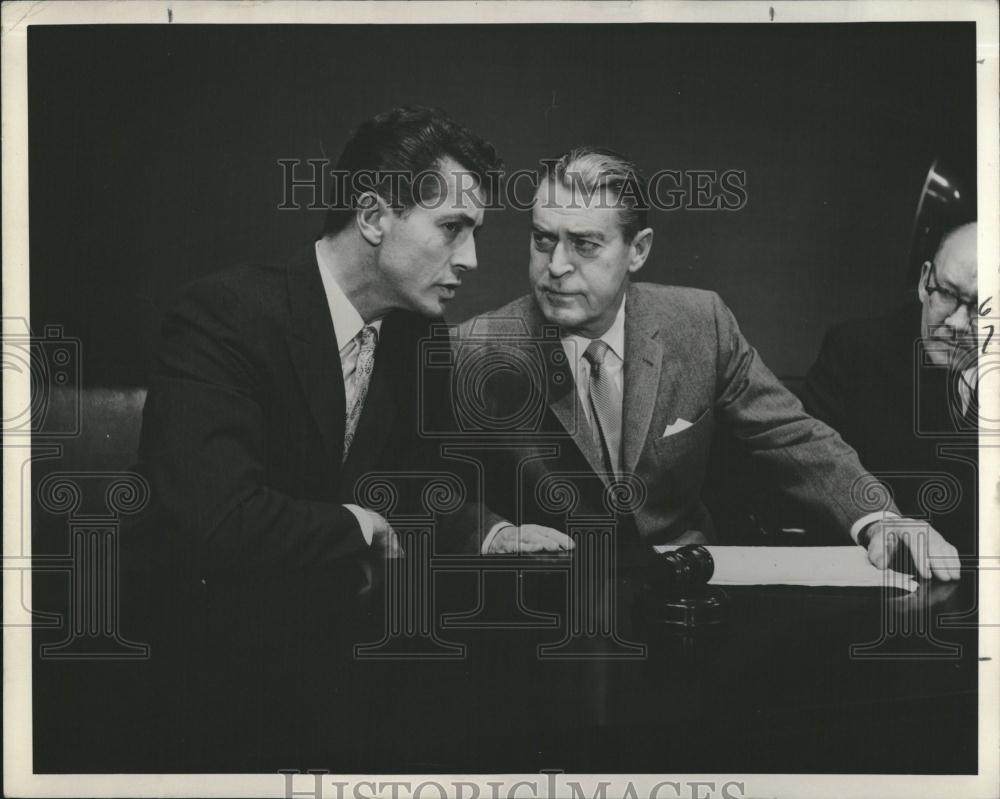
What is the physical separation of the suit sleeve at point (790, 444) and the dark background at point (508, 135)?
0.09m

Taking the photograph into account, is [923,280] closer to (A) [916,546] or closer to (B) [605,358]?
(A) [916,546]

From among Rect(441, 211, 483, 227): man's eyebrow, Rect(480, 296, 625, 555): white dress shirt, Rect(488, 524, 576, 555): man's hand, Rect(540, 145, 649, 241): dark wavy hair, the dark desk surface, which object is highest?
Rect(540, 145, 649, 241): dark wavy hair

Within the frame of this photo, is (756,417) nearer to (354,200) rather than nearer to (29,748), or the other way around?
(354,200)

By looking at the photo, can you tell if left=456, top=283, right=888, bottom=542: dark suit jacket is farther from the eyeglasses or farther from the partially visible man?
the eyeglasses

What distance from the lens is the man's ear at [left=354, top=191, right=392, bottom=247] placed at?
269cm

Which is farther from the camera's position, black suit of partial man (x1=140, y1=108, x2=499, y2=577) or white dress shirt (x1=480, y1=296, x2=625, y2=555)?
white dress shirt (x1=480, y1=296, x2=625, y2=555)

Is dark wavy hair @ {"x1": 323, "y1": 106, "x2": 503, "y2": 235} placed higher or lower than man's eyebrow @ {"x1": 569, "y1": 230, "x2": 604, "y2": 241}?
higher

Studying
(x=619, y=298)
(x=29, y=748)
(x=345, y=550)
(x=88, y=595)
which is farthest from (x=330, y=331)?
(x=29, y=748)

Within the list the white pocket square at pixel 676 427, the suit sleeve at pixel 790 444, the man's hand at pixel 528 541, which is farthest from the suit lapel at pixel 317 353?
the suit sleeve at pixel 790 444

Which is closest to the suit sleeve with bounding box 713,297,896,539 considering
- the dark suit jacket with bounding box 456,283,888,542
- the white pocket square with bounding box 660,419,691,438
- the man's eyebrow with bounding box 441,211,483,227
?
the dark suit jacket with bounding box 456,283,888,542

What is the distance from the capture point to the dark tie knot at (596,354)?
277 cm

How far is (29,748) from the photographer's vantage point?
278cm

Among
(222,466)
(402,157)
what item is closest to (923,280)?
(402,157)

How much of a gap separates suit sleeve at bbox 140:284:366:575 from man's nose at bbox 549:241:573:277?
874mm
